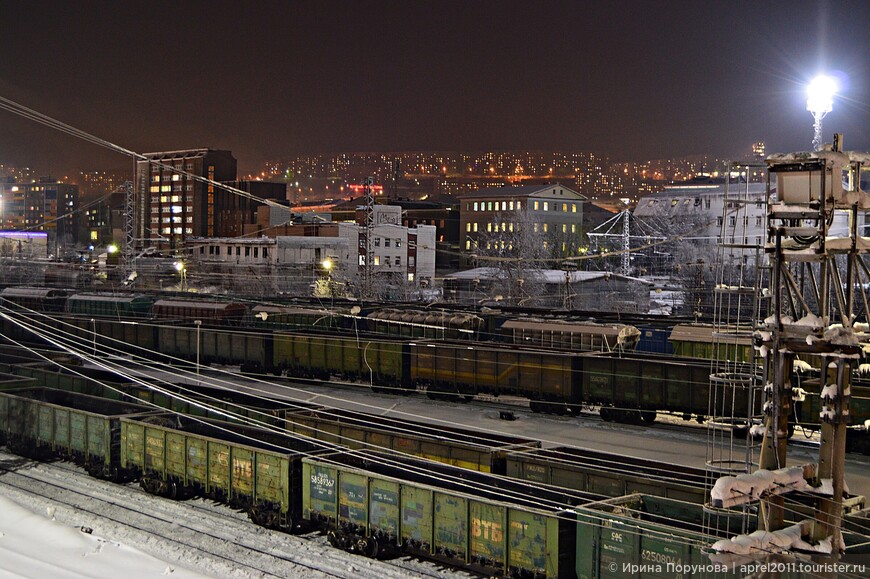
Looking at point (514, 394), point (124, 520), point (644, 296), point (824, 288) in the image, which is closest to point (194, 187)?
point (644, 296)

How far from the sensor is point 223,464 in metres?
20.3

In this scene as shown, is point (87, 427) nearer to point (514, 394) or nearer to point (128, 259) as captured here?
point (514, 394)

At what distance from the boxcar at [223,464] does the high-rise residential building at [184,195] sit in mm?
135159

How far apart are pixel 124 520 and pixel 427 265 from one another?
217 feet

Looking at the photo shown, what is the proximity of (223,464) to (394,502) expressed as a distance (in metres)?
5.32

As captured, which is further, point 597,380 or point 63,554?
point 597,380

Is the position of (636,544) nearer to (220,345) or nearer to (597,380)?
(597,380)

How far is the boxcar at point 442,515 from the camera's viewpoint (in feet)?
49.6

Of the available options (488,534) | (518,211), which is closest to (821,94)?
(488,534)

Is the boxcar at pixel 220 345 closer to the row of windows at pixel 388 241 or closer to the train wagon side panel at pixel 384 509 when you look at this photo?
the train wagon side panel at pixel 384 509

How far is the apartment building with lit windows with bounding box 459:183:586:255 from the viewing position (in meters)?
107

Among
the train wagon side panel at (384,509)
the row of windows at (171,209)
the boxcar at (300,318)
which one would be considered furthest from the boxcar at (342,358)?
the row of windows at (171,209)

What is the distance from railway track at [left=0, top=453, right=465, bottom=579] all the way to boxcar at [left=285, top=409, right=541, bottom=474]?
2914 mm

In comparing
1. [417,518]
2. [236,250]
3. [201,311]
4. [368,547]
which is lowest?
[368,547]
